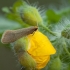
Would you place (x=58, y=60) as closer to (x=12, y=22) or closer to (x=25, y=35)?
(x=25, y=35)

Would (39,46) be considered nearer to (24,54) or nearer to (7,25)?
(24,54)

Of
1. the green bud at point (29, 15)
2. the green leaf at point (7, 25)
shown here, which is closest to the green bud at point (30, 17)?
the green bud at point (29, 15)

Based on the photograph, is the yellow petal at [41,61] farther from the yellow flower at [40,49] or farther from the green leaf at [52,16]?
the green leaf at [52,16]

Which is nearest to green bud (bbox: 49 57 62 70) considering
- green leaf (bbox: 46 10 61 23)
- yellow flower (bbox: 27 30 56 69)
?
yellow flower (bbox: 27 30 56 69)

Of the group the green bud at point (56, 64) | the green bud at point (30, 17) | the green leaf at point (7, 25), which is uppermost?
the green bud at point (30, 17)

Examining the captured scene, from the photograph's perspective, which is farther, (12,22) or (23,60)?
(12,22)

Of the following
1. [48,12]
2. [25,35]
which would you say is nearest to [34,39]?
[25,35]

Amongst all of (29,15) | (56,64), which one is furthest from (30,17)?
(56,64)

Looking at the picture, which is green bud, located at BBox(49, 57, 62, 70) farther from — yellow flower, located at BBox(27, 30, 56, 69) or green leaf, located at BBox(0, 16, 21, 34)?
green leaf, located at BBox(0, 16, 21, 34)
